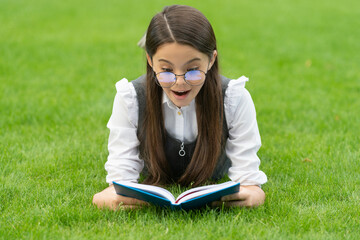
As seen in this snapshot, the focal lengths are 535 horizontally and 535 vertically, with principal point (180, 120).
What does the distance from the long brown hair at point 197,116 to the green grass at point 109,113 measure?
39 centimetres

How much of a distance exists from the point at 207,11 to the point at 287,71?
5307 mm

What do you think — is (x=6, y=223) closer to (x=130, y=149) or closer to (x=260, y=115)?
(x=130, y=149)

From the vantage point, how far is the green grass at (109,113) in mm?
2803

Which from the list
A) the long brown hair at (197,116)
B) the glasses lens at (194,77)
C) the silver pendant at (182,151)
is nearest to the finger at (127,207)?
the long brown hair at (197,116)

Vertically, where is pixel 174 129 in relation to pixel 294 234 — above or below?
above

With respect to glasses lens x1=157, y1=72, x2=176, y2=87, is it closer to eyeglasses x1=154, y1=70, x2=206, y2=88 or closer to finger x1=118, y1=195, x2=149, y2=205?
eyeglasses x1=154, y1=70, x2=206, y2=88

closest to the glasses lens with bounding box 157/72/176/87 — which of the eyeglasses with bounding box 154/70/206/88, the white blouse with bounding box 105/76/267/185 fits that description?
the eyeglasses with bounding box 154/70/206/88

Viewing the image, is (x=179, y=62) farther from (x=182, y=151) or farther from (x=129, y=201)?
(x=129, y=201)

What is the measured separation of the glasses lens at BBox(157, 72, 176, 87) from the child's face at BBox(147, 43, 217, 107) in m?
0.03

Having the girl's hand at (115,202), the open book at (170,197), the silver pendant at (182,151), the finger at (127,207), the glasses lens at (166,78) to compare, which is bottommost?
the finger at (127,207)

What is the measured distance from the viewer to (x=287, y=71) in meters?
6.75

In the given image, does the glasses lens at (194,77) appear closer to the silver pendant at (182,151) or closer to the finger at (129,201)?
the silver pendant at (182,151)

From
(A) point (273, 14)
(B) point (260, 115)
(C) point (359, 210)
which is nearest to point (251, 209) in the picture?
(C) point (359, 210)

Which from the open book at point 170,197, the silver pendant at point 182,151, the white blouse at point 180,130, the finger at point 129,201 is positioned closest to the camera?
the open book at point 170,197
